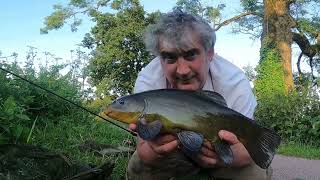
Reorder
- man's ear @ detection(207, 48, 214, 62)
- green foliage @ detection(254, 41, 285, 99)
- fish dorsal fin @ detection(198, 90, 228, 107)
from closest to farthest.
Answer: fish dorsal fin @ detection(198, 90, 228, 107)
man's ear @ detection(207, 48, 214, 62)
green foliage @ detection(254, 41, 285, 99)

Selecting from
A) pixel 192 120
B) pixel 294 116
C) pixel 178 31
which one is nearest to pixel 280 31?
pixel 294 116

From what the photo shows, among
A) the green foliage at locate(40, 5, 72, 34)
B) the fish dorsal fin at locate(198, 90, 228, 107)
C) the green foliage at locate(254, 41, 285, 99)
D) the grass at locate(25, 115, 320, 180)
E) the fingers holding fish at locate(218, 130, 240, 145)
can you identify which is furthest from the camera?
the green foliage at locate(40, 5, 72, 34)

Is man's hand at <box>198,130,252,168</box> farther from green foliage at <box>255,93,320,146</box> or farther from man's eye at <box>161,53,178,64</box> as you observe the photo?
green foliage at <box>255,93,320,146</box>

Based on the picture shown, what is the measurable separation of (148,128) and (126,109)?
15 cm

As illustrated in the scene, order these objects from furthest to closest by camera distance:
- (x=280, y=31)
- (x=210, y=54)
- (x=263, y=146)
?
(x=280, y=31), (x=210, y=54), (x=263, y=146)

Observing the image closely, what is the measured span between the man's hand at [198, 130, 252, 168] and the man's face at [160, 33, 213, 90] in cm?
45

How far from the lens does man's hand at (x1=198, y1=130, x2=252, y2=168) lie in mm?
2924

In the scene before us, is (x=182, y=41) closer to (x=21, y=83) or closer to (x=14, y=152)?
(x=14, y=152)

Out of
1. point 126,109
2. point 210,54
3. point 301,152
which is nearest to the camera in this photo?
point 126,109

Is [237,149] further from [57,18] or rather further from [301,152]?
[57,18]

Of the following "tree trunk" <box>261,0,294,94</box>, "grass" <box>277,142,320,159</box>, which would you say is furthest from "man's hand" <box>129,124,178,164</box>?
"tree trunk" <box>261,0,294,94</box>

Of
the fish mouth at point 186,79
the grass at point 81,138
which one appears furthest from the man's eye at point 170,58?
the grass at point 81,138

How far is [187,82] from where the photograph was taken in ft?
10.9

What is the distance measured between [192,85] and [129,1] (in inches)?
1320
